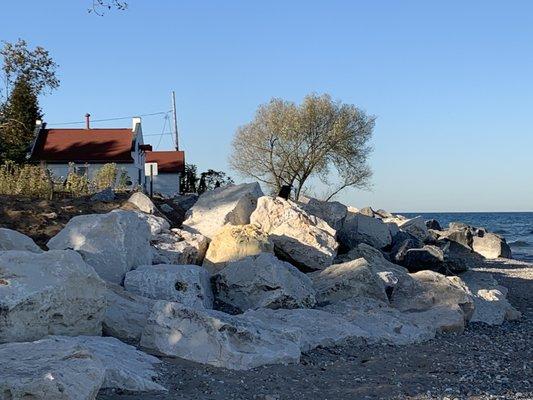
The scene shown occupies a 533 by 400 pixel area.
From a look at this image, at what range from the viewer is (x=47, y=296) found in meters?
6.07

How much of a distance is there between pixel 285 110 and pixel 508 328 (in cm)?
2996

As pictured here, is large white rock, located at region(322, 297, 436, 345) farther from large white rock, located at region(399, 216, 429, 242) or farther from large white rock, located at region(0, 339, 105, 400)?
large white rock, located at region(399, 216, 429, 242)

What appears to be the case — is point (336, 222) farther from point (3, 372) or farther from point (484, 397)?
point (3, 372)

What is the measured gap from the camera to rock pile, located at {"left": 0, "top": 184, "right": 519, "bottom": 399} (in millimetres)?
5699

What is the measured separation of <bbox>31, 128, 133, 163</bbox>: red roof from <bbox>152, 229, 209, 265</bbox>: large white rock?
26.4 m

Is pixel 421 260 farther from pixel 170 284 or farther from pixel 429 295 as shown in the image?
pixel 170 284

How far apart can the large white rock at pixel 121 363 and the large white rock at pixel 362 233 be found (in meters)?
7.92

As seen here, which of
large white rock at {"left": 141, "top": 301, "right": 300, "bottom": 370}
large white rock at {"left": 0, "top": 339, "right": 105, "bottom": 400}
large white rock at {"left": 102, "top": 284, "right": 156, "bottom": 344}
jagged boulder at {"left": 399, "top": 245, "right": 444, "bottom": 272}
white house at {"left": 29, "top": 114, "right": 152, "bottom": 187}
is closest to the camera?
large white rock at {"left": 0, "top": 339, "right": 105, "bottom": 400}

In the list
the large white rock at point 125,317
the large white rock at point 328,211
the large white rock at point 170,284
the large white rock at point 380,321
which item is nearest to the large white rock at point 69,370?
the large white rock at point 125,317

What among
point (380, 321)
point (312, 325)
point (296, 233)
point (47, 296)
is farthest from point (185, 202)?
point (47, 296)

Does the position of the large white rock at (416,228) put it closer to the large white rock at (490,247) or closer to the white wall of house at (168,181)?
the large white rock at (490,247)

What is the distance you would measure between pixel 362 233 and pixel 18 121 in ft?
70.1

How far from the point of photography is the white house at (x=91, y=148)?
36594 mm

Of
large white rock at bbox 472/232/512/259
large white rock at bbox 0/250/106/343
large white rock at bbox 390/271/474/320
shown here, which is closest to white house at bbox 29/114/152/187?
large white rock at bbox 472/232/512/259
